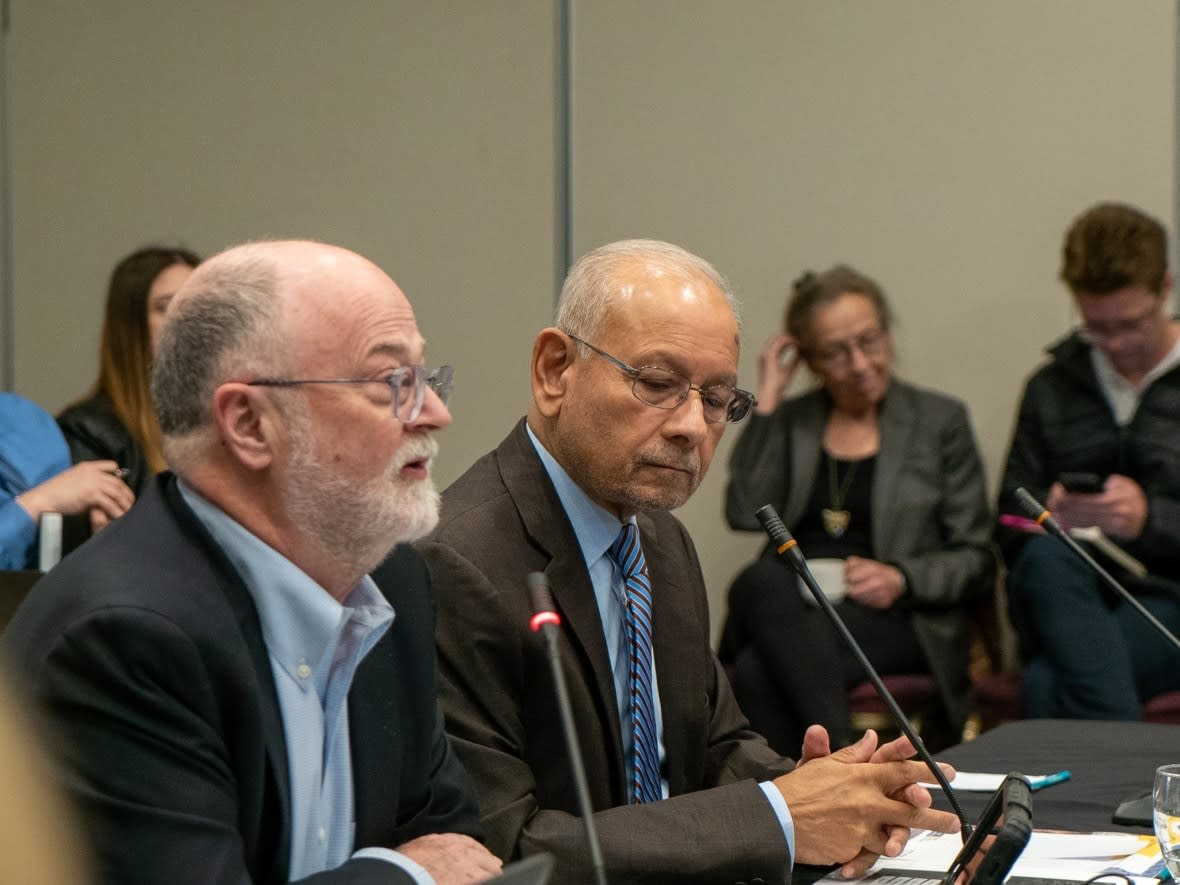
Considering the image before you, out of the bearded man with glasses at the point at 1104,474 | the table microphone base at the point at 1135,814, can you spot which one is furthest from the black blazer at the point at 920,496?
the table microphone base at the point at 1135,814

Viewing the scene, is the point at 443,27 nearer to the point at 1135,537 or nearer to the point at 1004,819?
the point at 1135,537

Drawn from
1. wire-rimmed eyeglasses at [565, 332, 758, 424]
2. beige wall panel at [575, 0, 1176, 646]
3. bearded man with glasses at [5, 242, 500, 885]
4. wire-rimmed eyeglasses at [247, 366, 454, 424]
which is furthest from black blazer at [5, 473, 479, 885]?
beige wall panel at [575, 0, 1176, 646]

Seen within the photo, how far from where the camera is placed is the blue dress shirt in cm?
343

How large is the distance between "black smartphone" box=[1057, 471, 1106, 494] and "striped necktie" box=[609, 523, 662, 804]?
2.24 m

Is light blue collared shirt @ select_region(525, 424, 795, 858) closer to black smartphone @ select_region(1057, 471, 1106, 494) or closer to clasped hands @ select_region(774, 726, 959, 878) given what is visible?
clasped hands @ select_region(774, 726, 959, 878)

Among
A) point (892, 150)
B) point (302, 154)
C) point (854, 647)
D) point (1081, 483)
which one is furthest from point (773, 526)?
point (302, 154)

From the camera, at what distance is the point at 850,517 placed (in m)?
4.40

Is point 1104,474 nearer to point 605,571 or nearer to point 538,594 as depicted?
point 605,571

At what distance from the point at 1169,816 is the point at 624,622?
2.47 feet

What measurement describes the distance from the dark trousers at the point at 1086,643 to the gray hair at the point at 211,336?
9.18ft

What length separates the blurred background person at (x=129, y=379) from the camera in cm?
398

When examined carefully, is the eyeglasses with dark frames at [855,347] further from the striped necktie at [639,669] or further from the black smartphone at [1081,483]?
the striped necktie at [639,669]

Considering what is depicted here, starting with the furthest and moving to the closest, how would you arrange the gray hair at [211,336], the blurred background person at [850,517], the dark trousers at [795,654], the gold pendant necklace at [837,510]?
the gold pendant necklace at [837,510], the blurred background person at [850,517], the dark trousers at [795,654], the gray hair at [211,336]

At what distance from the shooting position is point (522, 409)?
541 cm
